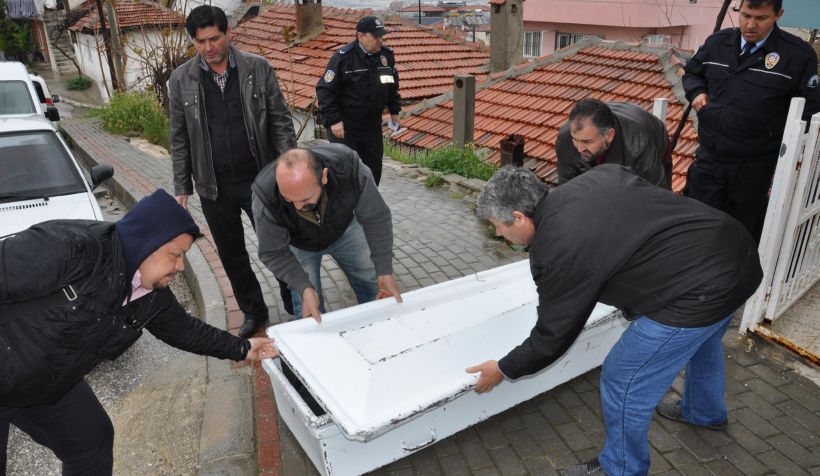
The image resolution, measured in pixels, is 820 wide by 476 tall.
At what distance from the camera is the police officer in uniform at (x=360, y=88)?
5176 millimetres

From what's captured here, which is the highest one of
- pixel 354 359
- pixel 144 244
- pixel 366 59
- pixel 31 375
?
pixel 366 59

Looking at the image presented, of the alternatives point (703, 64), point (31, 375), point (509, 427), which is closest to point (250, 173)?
point (31, 375)

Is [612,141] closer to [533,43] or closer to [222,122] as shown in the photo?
[222,122]

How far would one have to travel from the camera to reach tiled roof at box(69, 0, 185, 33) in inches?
512

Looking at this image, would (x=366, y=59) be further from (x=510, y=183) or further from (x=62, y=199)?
(x=510, y=183)

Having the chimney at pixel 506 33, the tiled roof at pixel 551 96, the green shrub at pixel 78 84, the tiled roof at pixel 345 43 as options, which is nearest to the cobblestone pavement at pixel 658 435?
the tiled roof at pixel 551 96

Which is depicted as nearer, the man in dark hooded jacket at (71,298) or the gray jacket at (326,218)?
A: the man in dark hooded jacket at (71,298)

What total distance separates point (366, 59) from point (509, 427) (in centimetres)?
368

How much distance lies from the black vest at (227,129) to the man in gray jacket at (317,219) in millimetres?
591

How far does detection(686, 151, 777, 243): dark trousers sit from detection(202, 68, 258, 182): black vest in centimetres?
302

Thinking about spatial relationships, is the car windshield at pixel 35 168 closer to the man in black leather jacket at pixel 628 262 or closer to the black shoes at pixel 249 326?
the black shoes at pixel 249 326

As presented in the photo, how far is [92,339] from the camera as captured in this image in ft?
6.27

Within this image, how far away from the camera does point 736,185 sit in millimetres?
3617

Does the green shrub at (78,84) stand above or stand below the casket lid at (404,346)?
below
